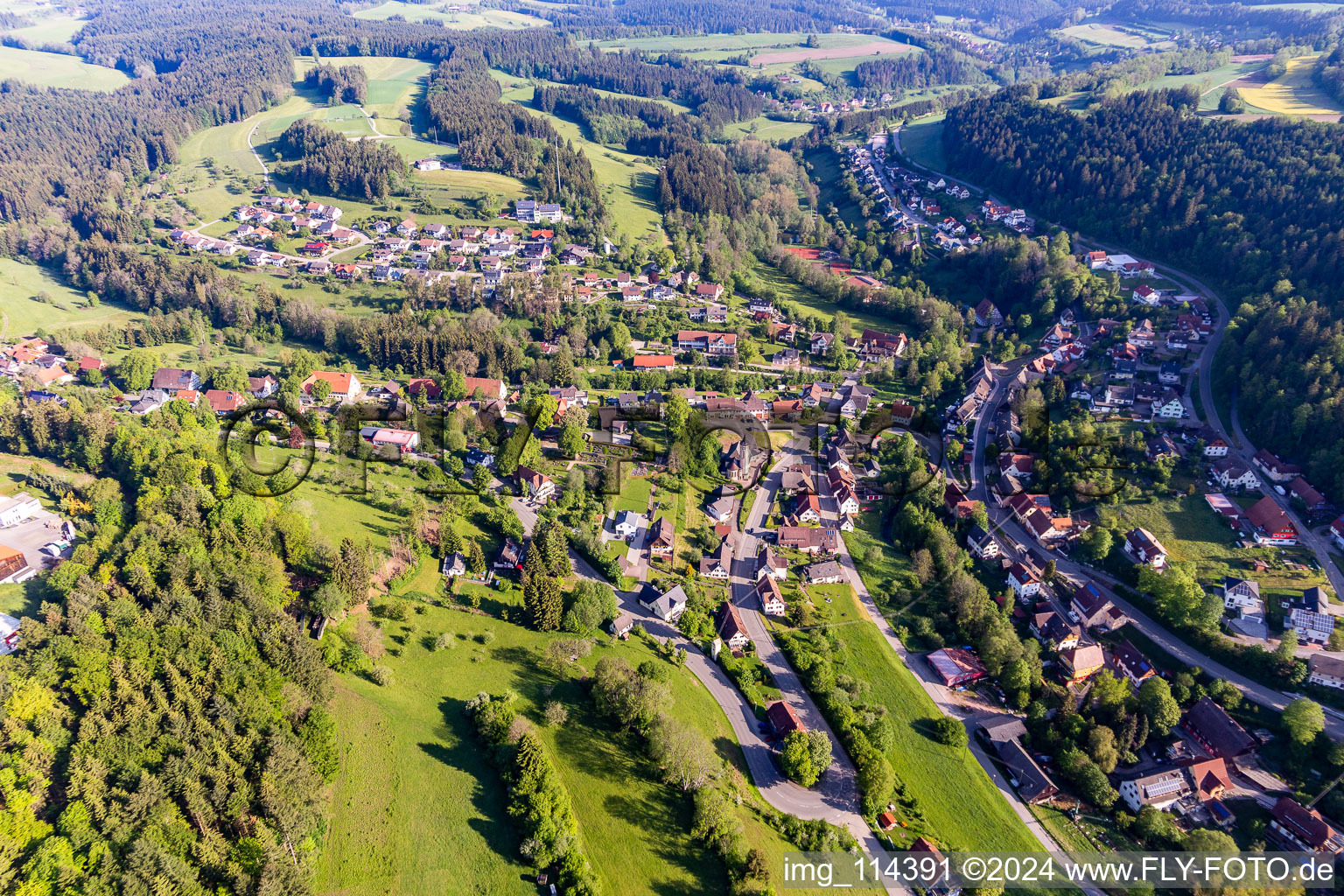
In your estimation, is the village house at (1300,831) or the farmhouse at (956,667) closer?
the village house at (1300,831)

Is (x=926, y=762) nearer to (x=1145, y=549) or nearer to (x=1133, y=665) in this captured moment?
(x=1133, y=665)

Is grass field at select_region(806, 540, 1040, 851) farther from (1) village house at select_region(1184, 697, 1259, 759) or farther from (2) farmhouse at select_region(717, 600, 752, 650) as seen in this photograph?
(1) village house at select_region(1184, 697, 1259, 759)

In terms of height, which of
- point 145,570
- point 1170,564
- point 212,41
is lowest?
point 1170,564

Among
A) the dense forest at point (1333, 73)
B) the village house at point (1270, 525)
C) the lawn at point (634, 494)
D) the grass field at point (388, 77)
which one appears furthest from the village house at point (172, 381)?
the dense forest at point (1333, 73)

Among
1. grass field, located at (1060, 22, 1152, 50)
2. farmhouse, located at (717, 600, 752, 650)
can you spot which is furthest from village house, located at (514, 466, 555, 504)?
grass field, located at (1060, 22, 1152, 50)

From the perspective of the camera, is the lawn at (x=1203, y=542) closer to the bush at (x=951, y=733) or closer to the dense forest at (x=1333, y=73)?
the bush at (x=951, y=733)

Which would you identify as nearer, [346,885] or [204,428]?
[346,885]

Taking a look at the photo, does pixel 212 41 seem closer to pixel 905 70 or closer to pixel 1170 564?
pixel 905 70

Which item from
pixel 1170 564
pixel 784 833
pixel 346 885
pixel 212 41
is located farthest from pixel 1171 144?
pixel 212 41
